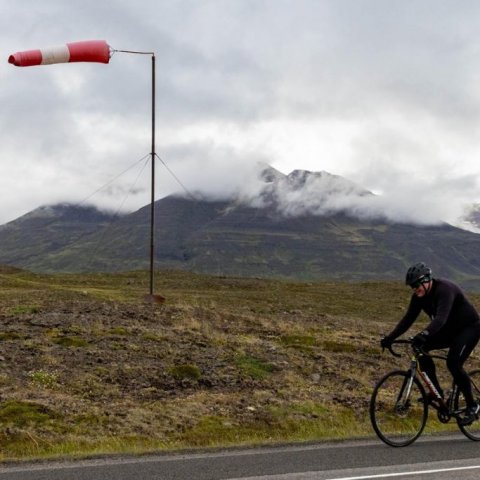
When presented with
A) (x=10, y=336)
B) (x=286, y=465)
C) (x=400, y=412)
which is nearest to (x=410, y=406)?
(x=400, y=412)

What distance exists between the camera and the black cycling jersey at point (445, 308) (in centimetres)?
1153

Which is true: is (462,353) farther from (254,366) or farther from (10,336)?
(10,336)

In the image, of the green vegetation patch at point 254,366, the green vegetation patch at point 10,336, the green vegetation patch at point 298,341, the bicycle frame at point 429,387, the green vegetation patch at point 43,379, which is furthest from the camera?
the green vegetation patch at point 298,341

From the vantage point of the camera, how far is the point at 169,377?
17.2 m

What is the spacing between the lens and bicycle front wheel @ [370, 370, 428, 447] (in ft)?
38.0

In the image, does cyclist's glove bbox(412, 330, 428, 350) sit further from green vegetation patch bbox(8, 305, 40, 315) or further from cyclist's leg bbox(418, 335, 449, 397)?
green vegetation patch bbox(8, 305, 40, 315)

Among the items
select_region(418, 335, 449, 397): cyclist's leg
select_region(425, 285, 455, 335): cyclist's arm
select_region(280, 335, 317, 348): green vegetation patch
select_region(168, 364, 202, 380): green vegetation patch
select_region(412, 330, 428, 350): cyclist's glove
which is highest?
select_region(425, 285, 455, 335): cyclist's arm

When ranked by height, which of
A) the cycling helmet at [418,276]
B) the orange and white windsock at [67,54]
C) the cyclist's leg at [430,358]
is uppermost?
the orange and white windsock at [67,54]

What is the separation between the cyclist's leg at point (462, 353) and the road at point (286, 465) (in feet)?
3.56

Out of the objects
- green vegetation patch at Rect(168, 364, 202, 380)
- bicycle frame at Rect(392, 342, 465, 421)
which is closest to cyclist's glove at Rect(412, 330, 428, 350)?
bicycle frame at Rect(392, 342, 465, 421)

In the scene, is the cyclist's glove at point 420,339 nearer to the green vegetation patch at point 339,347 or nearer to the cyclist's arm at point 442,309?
the cyclist's arm at point 442,309

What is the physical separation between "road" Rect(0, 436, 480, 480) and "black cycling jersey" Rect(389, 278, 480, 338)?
2189mm

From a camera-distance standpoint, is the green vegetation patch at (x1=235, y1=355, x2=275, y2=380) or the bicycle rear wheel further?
the green vegetation patch at (x1=235, y1=355, x2=275, y2=380)

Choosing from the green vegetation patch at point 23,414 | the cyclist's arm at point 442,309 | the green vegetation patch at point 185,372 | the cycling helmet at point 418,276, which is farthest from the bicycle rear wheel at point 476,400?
the green vegetation patch at point 23,414
